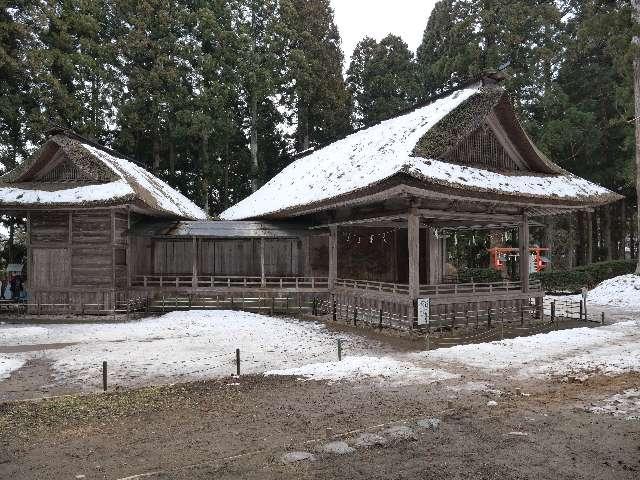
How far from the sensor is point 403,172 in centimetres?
1303

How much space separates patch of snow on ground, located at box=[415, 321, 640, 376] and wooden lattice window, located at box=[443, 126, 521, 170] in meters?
6.17

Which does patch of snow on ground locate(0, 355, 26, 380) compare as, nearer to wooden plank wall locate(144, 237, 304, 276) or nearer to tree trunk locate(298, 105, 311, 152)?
wooden plank wall locate(144, 237, 304, 276)

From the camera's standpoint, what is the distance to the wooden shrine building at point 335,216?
15.6 m

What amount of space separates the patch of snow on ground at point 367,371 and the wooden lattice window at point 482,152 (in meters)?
7.92

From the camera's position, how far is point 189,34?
32656 millimetres

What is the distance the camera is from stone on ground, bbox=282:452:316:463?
19.1ft

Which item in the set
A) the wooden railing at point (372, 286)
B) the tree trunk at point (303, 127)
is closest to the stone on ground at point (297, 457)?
the wooden railing at point (372, 286)

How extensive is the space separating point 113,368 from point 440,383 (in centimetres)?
720

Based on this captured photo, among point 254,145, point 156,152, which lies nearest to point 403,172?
point 254,145

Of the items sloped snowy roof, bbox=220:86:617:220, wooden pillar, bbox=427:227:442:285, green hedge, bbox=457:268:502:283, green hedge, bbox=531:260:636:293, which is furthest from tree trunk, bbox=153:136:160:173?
green hedge, bbox=531:260:636:293

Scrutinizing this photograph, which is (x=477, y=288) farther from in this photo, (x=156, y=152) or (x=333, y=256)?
(x=156, y=152)

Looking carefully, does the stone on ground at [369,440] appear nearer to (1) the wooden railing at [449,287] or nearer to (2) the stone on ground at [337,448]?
(2) the stone on ground at [337,448]

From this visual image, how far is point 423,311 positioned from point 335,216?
7.02 metres

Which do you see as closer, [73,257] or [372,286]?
[372,286]
